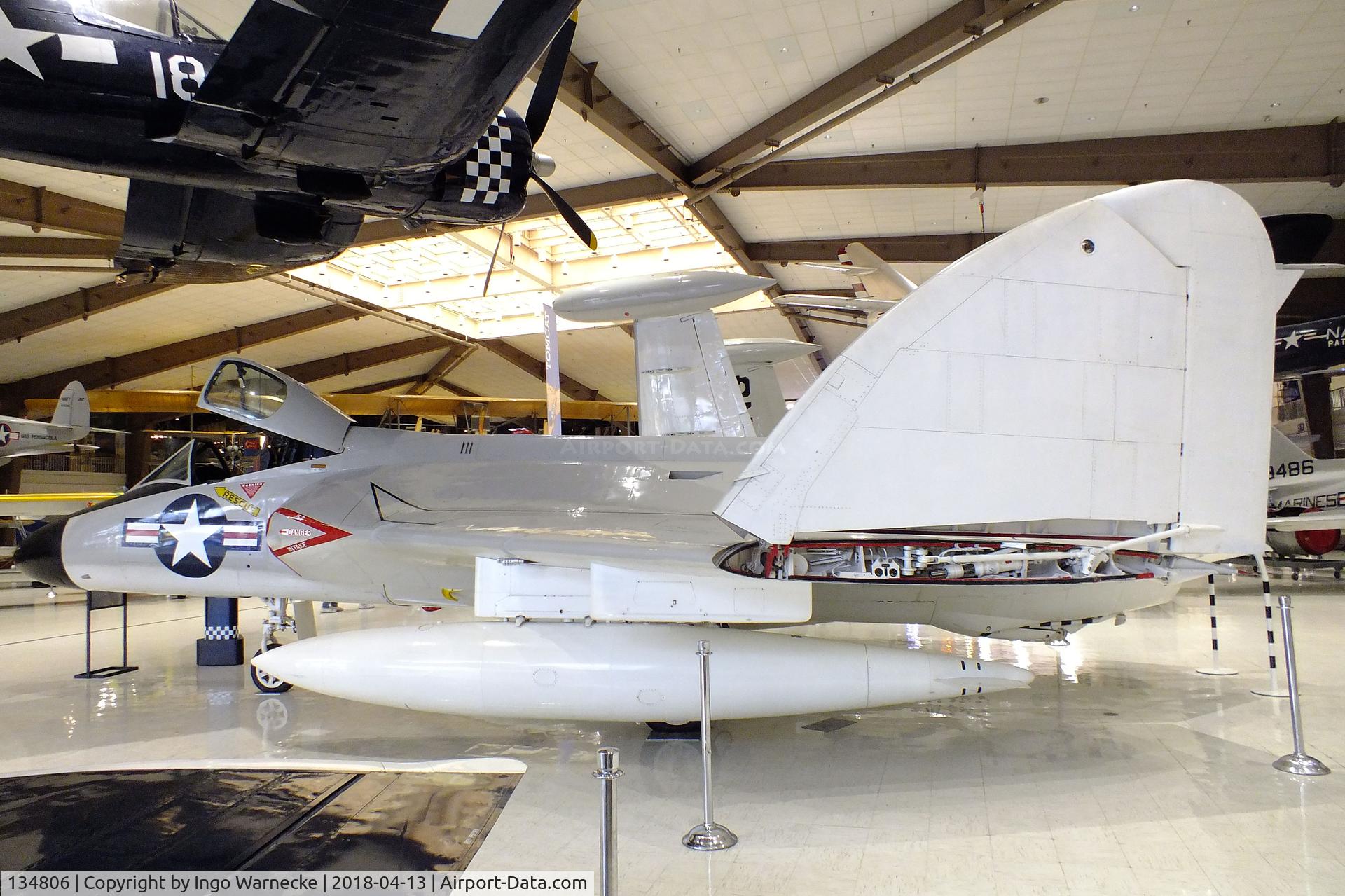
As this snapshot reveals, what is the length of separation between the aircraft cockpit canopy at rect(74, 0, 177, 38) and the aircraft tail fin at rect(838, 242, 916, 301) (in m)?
8.99

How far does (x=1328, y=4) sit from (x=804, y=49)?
476 cm

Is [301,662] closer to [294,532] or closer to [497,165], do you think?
[294,532]

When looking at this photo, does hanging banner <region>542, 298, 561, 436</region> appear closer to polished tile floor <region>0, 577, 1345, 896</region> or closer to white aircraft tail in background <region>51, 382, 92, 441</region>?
polished tile floor <region>0, 577, 1345, 896</region>

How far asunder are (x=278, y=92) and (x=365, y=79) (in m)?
0.39

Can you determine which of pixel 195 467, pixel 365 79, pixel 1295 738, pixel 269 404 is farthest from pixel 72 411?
pixel 1295 738

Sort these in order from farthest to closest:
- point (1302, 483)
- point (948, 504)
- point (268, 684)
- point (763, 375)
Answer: point (1302, 483) → point (763, 375) → point (268, 684) → point (948, 504)

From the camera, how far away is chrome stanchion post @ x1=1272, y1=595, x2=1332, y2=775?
14.3ft

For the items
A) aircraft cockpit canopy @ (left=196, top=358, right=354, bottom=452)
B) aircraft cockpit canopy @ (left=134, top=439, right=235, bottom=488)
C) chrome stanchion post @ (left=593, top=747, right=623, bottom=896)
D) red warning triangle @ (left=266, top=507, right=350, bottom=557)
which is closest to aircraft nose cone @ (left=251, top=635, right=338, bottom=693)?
red warning triangle @ (left=266, top=507, right=350, bottom=557)

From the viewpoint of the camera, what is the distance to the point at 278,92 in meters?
3.14

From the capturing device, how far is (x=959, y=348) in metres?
3.87

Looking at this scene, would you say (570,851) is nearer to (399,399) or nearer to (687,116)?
(687,116)

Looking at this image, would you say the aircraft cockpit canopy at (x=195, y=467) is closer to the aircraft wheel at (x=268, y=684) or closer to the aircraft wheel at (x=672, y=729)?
the aircraft wheel at (x=268, y=684)

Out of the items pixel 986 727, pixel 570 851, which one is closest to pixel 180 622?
pixel 570 851

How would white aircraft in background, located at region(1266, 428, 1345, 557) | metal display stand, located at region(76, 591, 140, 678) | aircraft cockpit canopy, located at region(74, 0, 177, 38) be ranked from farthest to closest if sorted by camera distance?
white aircraft in background, located at region(1266, 428, 1345, 557) → metal display stand, located at region(76, 591, 140, 678) → aircraft cockpit canopy, located at region(74, 0, 177, 38)
